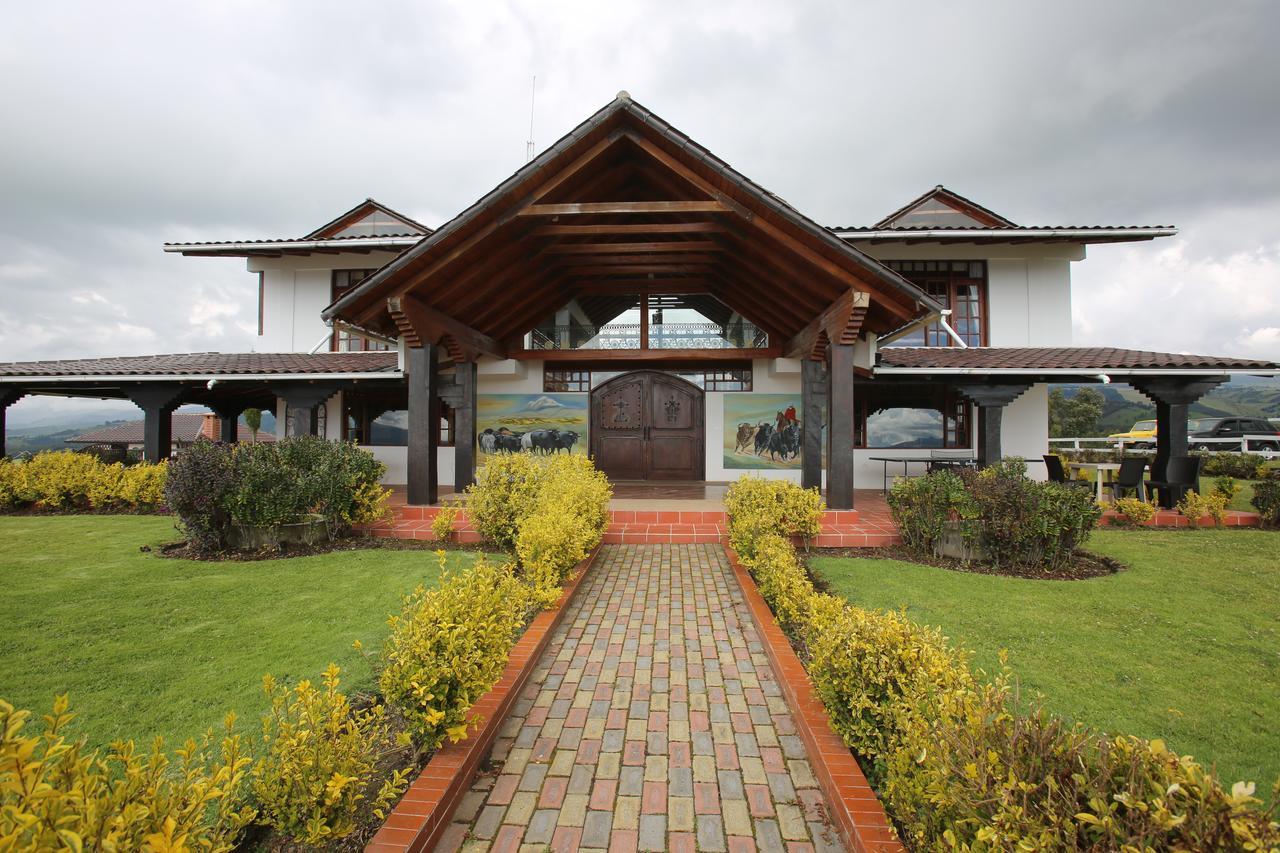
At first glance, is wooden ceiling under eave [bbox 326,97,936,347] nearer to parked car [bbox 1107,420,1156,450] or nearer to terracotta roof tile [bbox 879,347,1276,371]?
terracotta roof tile [bbox 879,347,1276,371]

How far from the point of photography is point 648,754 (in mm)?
2891

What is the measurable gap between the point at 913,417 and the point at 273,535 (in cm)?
1271

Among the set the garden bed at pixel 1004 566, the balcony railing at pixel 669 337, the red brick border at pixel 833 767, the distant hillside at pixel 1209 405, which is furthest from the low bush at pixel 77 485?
the distant hillside at pixel 1209 405

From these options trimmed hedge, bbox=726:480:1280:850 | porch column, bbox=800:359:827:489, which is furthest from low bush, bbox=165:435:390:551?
porch column, bbox=800:359:827:489

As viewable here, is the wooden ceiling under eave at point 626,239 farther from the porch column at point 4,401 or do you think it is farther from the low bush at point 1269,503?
the porch column at point 4,401

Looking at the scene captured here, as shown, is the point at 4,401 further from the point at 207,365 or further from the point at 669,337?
the point at 669,337

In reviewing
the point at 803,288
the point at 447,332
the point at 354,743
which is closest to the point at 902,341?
the point at 803,288

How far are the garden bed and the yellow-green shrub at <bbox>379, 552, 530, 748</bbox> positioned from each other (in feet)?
16.5

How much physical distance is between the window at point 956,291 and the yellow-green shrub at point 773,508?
7847 millimetres

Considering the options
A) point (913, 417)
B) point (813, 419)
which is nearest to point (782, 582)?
point (813, 419)

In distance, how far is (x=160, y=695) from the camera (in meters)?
3.21

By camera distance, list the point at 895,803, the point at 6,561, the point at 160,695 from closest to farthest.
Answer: the point at 895,803
the point at 160,695
the point at 6,561

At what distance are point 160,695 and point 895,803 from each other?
399 cm

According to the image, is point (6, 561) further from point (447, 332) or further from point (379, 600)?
point (447, 332)
